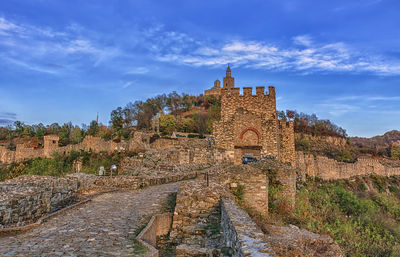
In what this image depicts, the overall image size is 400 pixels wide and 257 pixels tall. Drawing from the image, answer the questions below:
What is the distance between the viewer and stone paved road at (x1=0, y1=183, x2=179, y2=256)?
4625 millimetres

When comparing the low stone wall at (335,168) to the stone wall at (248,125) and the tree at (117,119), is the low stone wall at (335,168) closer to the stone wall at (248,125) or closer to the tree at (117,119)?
the stone wall at (248,125)

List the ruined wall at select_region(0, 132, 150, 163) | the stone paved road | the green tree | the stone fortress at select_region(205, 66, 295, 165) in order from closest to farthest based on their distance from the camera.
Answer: the stone paved road < the stone fortress at select_region(205, 66, 295, 165) < the ruined wall at select_region(0, 132, 150, 163) < the green tree

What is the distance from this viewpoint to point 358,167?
42.8m

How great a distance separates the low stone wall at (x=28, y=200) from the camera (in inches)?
261

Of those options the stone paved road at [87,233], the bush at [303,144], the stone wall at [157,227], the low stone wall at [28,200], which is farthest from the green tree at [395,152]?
the low stone wall at [28,200]

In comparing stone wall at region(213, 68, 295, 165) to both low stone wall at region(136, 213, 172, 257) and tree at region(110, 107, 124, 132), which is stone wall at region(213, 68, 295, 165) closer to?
low stone wall at region(136, 213, 172, 257)

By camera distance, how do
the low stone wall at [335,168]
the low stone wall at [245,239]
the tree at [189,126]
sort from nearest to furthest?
1. the low stone wall at [245,239]
2. the low stone wall at [335,168]
3. the tree at [189,126]

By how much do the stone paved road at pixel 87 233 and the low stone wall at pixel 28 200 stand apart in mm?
793

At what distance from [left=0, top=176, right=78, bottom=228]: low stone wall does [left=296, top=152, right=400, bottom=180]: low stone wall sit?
84.6 feet


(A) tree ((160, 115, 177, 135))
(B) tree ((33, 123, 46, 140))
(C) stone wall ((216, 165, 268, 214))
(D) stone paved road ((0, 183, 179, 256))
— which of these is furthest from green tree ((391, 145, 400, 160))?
(B) tree ((33, 123, 46, 140))

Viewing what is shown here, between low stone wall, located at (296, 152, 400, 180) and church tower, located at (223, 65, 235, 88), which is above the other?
church tower, located at (223, 65, 235, 88)

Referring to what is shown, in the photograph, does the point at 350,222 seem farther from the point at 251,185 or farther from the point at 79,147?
the point at 79,147

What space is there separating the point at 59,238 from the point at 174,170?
453 inches

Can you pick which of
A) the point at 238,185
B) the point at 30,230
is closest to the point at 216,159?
the point at 238,185
